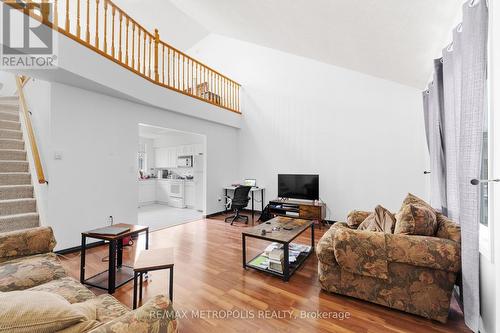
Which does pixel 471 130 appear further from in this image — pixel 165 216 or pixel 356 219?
pixel 165 216

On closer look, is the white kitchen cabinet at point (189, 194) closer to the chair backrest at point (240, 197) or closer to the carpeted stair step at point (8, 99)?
the chair backrest at point (240, 197)

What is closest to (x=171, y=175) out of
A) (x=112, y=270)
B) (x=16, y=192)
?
(x=16, y=192)

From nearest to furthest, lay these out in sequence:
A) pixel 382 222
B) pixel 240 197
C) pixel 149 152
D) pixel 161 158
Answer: pixel 382 222
pixel 240 197
pixel 161 158
pixel 149 152

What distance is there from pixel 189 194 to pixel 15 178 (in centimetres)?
376

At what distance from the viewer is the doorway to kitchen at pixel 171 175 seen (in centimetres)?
602

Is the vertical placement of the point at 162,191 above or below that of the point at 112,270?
above

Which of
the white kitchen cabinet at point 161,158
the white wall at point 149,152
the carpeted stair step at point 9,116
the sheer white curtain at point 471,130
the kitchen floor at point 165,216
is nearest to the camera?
A: the sheer white curtain at point 471,130

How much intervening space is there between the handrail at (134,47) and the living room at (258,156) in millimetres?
49

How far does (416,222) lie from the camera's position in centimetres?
187

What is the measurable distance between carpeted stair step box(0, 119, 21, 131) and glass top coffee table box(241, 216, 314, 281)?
453cm

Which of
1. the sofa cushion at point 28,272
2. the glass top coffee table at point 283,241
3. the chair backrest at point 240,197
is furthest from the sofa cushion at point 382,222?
the chair backrest at point 240,197

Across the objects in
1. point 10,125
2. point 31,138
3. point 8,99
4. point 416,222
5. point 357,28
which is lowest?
point 416,222

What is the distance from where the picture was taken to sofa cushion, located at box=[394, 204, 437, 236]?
6.09ft

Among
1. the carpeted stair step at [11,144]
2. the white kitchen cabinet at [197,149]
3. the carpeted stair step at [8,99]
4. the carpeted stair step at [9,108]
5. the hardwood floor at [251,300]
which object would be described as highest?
the carpeted stair step at [8,99]
